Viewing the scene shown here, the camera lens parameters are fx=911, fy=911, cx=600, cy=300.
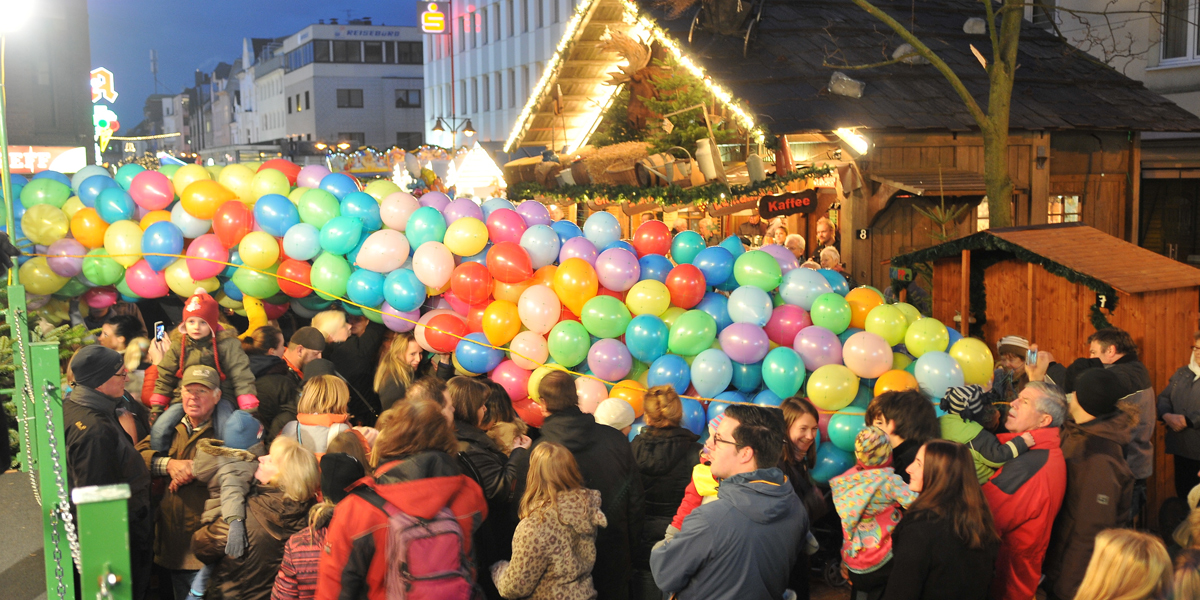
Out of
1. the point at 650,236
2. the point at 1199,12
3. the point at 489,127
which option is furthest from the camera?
the point at 489,127

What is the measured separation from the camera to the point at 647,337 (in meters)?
5.96

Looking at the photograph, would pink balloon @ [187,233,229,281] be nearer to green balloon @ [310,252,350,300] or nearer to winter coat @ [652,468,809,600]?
green balloon @ [310,252,350,300]

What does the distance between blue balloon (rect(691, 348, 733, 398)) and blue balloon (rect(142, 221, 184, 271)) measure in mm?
3989

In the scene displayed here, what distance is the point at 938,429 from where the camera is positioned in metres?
4.52

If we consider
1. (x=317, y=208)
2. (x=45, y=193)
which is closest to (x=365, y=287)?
(x=317, y=208)

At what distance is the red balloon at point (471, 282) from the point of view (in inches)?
252

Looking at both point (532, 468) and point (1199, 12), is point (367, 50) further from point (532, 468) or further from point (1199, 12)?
point (532, 468)

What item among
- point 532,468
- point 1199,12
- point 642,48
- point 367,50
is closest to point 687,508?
point 532,468

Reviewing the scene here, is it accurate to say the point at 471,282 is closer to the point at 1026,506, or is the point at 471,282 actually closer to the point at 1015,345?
the point at 1026,506

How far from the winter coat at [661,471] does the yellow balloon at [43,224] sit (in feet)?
16.1

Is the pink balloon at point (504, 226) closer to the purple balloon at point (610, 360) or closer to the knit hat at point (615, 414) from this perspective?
the purple balloon at point (610, 360)

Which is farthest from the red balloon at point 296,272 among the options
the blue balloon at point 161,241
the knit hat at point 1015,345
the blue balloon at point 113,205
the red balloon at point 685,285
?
the knit hat at point 1015,345

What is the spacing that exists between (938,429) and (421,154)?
2256 centimetres

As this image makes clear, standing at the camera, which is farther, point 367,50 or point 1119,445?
point 367,50
